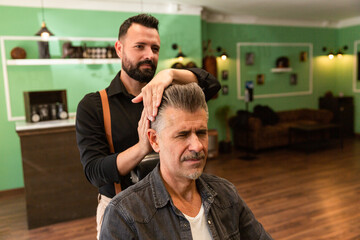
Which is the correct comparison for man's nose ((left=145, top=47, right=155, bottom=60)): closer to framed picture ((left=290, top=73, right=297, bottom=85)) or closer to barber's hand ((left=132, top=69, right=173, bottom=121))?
barber's hand ((left=132, top=69, right=173, bottom=121))

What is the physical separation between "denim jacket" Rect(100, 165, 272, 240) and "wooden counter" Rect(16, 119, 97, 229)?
2.82m

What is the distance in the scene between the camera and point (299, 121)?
8.16m

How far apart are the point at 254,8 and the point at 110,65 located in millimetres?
3311

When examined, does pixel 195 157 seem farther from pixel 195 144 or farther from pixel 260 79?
pixel 260 79

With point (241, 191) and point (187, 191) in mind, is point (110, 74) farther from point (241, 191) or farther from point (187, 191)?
point (187, 191)

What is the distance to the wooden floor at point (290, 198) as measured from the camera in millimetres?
3570

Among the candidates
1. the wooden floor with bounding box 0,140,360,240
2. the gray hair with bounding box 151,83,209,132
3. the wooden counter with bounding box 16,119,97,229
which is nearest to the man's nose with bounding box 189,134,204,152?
the gray hair with bounding box 151,83,209,132

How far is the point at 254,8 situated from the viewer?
666 centimetres

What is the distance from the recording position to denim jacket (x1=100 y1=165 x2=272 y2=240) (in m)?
1.15

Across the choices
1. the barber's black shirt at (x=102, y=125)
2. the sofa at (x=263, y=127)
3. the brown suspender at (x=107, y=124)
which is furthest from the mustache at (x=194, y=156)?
the sofa at (x=263, y=127)

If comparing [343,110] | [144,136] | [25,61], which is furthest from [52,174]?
[343,110]

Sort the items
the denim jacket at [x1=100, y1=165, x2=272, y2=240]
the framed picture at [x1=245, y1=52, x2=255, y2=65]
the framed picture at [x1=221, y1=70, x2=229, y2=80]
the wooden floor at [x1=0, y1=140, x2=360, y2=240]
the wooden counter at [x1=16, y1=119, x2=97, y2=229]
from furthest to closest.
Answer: the framed picture at [x1=245, y1=52, x2=255, y2=65] < the framed picture at [x1=221, y1=70, x2=229, y2=80] < the wooden counter at [x1=16, y1=119, x2=97, y2=229] < the wooden floor at [x1=0, y1=140, x2=360, y2=240] < the denim jacket at [x1=100, y1=165, x2=272, y2=240]

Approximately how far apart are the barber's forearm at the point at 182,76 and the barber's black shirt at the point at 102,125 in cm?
5

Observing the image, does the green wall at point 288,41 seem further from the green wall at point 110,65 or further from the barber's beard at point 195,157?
the barber's beard at point 195,157
